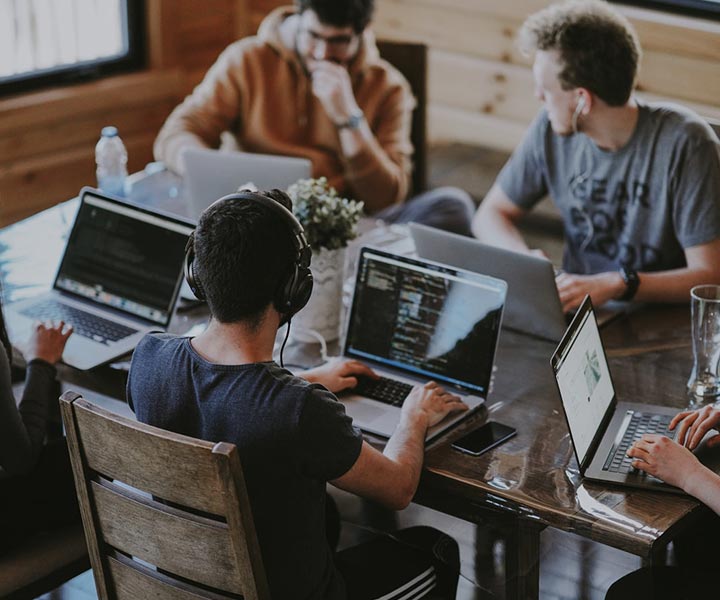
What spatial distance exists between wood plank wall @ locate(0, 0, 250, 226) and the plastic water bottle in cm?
131

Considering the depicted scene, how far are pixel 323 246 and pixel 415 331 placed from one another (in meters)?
0.28

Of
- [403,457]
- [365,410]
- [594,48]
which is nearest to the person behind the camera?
[403,457]

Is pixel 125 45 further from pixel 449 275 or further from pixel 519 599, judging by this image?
pixel 519 599

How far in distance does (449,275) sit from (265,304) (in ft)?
1.87

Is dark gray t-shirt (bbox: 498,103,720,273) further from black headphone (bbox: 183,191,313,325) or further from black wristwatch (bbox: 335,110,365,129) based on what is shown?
black headphone (bbox: 183,191,313,325)

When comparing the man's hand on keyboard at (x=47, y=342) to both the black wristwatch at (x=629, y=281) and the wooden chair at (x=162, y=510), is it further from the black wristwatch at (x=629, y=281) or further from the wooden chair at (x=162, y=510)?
the black wristwatch at (x=629, y=281)

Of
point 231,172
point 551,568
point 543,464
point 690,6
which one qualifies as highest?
point 690,6

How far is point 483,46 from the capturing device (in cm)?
436

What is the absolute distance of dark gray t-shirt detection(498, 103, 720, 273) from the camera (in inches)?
99.7

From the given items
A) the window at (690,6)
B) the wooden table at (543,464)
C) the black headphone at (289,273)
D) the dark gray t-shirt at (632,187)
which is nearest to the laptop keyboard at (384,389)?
the wooden table at (543,464)

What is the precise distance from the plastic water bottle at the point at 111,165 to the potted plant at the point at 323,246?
87cm

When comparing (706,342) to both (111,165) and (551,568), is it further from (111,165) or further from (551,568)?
(111,165)

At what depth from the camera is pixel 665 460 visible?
5.85 feet

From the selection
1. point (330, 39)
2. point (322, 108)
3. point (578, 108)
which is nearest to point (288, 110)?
point (322, 108)
